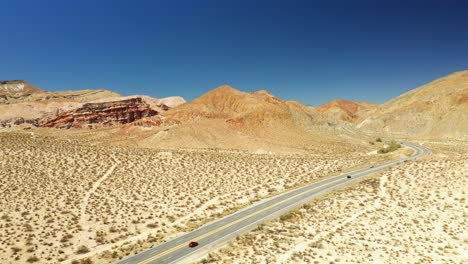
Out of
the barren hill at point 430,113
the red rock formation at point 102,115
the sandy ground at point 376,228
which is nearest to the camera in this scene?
the sandy ground at point 376,228

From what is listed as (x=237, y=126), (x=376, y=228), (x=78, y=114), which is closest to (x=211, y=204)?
(x=376, y=228)

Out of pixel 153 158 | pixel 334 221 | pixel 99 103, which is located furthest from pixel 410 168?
pixel 99 103

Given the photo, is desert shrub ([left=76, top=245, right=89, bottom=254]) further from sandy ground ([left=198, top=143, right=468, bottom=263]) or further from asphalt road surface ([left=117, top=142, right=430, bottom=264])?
sandy ground ([left=198, top=143, right=468, bottom=263])

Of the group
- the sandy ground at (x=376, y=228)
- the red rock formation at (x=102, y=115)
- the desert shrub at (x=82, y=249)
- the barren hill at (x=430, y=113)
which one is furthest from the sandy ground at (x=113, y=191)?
the barren hill at (x=430, y=113)

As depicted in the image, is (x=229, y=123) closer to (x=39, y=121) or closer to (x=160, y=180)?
(x=160, y=180)

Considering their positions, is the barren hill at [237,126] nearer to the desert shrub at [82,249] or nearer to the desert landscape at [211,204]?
the desert landscape at [211,204]

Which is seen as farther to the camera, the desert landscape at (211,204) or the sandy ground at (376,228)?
the desert landscape at (211,204)

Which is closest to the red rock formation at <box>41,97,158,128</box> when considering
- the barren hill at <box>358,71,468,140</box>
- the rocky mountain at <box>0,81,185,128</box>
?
the rocky mountain at <box>0,81,185,128</box>

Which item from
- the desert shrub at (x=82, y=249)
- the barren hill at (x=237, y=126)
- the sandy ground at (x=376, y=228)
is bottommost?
the sandy ground at (x=376, y=228)
